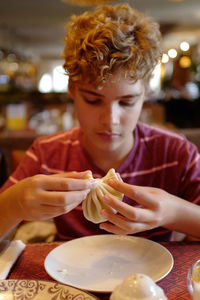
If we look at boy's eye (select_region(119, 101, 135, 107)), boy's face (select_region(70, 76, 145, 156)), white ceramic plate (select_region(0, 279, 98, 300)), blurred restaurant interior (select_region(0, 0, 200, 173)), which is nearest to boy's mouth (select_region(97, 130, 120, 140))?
boy's face (select_region(70, 76, 145, 156))

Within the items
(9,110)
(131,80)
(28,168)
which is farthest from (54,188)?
(9,110)

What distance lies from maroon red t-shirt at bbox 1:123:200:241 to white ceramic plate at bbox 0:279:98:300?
602mm

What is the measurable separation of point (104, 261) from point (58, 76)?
10852mm

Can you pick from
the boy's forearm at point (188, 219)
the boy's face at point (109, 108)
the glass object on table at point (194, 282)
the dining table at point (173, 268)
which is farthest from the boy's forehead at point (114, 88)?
the glass object on table at point (194, 282)

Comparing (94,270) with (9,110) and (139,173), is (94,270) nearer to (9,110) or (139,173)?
(139,173)

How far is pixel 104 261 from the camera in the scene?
1.03 meters

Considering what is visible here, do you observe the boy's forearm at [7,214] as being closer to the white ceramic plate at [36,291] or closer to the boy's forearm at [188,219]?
the white ceramic plate at [36,291]

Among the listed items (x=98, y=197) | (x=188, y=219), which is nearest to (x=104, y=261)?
(x=98, y=197)

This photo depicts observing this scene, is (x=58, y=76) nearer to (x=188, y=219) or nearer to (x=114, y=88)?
(x=114, y=88)

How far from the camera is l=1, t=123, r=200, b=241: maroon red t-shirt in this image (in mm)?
1431

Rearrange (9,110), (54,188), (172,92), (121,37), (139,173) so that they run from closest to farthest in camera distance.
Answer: (54,188)
(121,37)
(139,173)
(9,110)
(172,92)

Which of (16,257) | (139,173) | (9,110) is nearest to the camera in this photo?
(16,257)

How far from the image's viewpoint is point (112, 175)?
3.26 feet

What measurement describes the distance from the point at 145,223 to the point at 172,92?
10.3m
